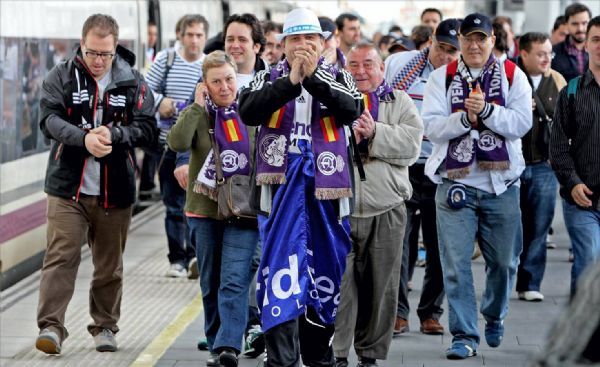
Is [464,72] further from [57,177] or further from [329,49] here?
[57,177]

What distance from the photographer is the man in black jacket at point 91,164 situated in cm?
677

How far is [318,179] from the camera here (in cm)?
547

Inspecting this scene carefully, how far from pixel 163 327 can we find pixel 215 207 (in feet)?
5.56

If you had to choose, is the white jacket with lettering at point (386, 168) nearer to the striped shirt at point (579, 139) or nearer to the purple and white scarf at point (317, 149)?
the purple and white scarf at point (317, 149)

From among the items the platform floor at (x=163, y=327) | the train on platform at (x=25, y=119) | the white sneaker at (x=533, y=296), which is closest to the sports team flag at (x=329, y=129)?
the platform floor at (x=163, y=327)

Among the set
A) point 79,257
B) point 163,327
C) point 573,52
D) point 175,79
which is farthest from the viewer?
point 573,52

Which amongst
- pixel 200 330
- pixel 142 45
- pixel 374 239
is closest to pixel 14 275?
pixel 200 330

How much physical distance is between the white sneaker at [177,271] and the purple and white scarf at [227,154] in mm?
3506

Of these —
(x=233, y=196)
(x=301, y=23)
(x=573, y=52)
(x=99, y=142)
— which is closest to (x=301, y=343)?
(x=233, y=196)

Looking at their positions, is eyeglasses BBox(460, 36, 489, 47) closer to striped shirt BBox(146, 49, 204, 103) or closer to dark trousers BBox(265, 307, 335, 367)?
dark trousers BBox(265, 307, 335, 367)

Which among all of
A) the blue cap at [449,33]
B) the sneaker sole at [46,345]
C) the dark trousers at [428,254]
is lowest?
the sneaker sole at [46,345]

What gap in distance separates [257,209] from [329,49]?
2.32 m

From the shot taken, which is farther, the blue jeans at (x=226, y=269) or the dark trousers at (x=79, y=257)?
the dark trousers at (x=79, y=257)

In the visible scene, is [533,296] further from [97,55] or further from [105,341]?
[97,55]
